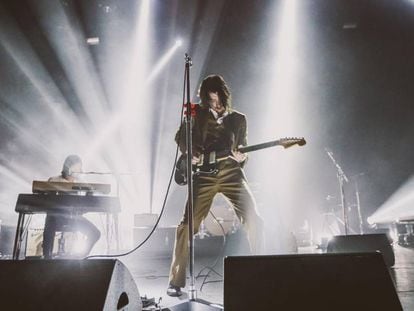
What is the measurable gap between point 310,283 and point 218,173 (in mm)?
1752

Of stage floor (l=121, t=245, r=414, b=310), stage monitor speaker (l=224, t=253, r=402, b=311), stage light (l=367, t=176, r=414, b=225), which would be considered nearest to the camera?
stage monitor speaker (l=224, t=253, r=402, b=311)

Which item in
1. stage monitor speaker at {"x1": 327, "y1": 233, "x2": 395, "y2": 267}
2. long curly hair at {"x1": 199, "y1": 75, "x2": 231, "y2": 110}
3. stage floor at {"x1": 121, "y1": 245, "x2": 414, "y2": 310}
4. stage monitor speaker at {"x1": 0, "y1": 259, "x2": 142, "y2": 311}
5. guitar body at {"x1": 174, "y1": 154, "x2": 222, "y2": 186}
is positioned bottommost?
stage floor at {"x1": 121, "y1": 245, "x2": 414, "y2": 310}

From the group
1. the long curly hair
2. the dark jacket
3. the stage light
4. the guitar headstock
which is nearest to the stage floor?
the dark jacket

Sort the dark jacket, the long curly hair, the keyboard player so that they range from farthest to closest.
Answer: the keyboard player → the long curly hair → the dark jacket

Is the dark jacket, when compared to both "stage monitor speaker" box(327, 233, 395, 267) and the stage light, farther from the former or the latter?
the stage light

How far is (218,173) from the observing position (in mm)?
2990

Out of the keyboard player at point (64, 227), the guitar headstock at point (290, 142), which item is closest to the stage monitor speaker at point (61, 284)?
the guitar headstock at point (290, 142)

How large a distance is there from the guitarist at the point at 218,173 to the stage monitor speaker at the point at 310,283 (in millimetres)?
1483

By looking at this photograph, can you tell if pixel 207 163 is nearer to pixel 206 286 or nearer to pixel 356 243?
pixel 206 286

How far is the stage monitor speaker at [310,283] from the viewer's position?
124cm

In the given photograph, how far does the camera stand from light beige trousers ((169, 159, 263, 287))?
286cm

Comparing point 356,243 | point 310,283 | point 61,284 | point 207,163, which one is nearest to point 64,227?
point 207,163

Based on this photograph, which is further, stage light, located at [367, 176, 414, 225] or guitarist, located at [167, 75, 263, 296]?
stage light, located at [367, 176, 414, 225]

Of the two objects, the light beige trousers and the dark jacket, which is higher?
the dark jacket
